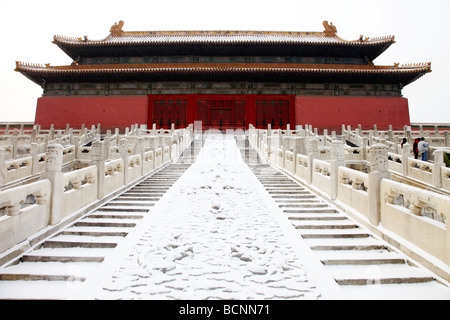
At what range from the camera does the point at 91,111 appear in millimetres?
20500

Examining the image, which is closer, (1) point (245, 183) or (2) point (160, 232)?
(2) point (160, 232)

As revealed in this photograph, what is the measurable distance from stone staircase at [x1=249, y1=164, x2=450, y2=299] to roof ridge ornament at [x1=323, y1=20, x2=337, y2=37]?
76.1ft

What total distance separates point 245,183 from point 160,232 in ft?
12.3

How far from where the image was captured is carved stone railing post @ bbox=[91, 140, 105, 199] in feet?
18.4

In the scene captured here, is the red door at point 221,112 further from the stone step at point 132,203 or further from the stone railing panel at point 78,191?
the stone railing panel at point 78,191

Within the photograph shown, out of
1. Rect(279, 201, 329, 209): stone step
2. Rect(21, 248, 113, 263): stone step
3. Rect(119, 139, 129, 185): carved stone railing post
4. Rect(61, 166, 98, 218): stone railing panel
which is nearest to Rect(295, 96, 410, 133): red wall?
Rect(279, 201, 329, 209): stone step

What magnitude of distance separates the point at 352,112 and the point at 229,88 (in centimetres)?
972

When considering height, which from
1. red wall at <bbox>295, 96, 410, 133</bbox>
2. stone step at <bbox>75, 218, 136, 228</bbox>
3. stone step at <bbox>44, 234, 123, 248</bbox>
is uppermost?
red wall at <bbox>295, 96, 410, 133</bbox>

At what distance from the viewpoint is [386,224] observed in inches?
156

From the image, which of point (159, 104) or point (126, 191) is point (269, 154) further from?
point (159, 104)

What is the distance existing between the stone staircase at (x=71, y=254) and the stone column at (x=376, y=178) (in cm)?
393

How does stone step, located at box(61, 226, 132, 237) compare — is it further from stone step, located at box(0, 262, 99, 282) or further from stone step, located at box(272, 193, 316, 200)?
stone step, located at box(272, 193, 316, 200)
